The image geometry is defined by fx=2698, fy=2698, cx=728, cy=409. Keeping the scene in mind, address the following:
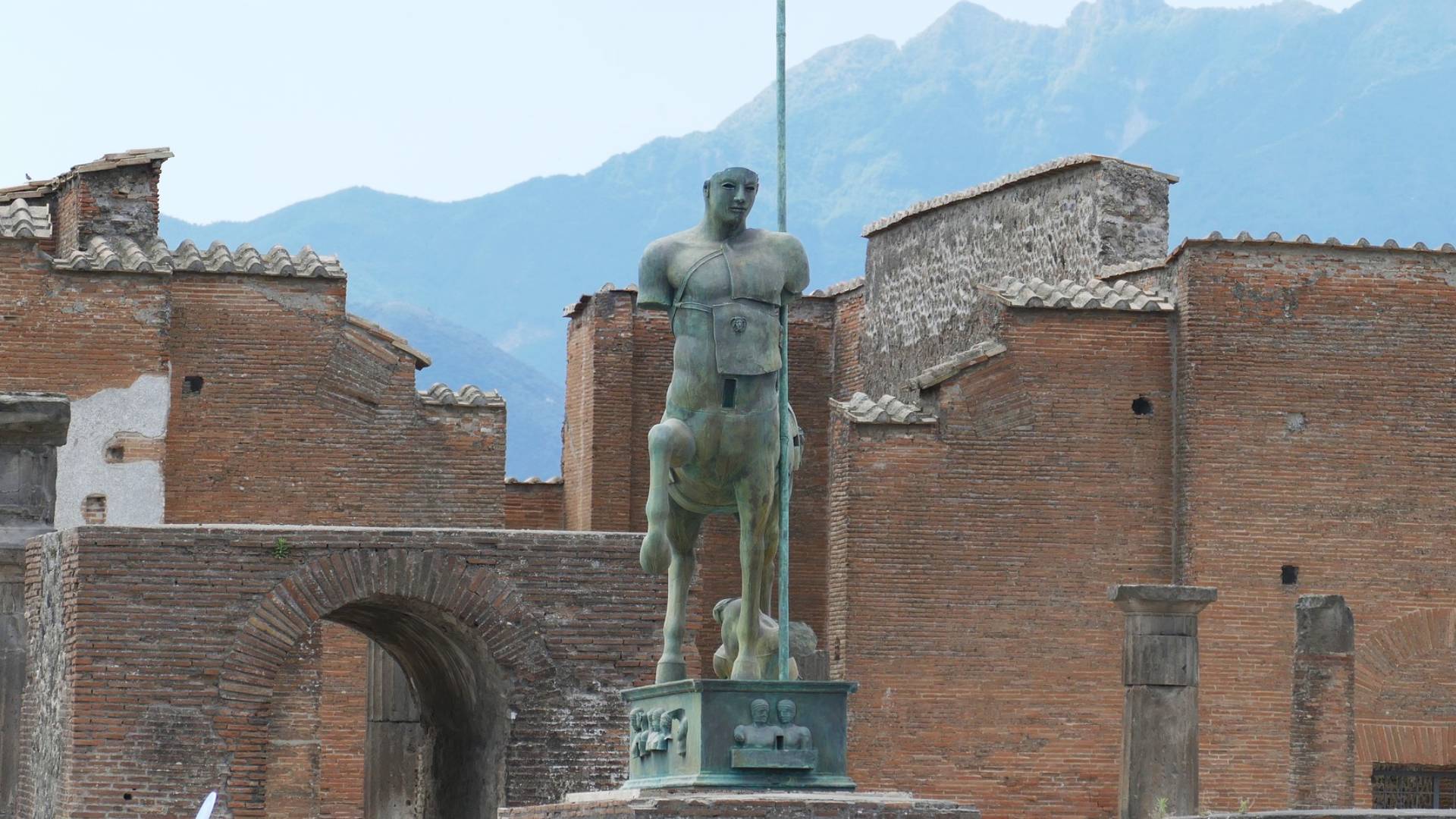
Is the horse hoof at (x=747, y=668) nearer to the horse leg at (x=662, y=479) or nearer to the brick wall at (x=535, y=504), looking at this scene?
the horse leg at (x=662, y=479)

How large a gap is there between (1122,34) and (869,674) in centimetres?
11245

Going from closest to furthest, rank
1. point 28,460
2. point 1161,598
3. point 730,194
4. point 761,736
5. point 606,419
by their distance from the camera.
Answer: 1. point 761,736
2. point 730,194
3. point 28,460
4. point 1161,598
5. point 606,419

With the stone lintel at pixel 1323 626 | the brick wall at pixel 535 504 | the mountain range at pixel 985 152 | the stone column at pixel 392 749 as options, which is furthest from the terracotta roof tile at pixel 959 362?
the mountain range at pixel 985 152

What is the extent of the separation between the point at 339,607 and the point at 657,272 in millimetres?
5536

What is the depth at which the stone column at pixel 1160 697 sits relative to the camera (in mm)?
17781

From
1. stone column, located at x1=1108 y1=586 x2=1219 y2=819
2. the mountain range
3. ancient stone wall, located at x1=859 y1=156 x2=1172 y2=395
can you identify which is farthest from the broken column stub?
the mountain range

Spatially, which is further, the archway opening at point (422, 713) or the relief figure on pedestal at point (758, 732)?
the archway opening at point (422, 713)

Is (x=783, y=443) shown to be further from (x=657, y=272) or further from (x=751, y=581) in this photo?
(x=657, y=272)

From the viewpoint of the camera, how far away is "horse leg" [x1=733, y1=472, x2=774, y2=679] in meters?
11.0

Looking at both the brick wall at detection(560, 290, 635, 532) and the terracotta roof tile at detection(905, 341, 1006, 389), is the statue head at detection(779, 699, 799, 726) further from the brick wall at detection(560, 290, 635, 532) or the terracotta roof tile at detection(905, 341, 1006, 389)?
the brick wall at detection(560, 290, 635, 532)

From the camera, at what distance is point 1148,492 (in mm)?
22438

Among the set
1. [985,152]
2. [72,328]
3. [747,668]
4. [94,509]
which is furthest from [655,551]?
[985,152]

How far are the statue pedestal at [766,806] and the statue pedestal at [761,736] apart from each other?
0.24 ft

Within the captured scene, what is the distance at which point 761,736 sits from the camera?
10500mm
